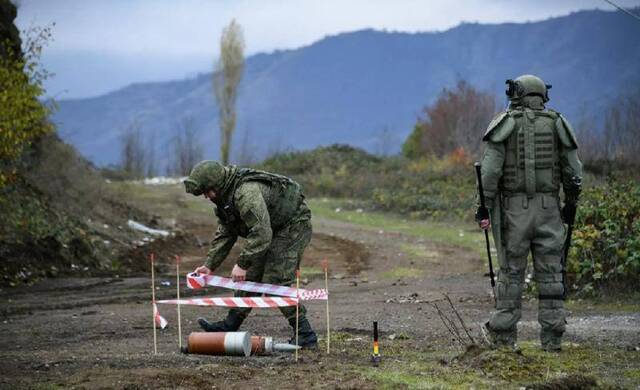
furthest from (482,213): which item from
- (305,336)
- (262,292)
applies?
(262,292)

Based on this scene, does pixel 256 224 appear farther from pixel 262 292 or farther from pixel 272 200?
pixel 262 292

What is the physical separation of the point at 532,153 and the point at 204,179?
3.26 metres

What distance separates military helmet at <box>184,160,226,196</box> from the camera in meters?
9.56

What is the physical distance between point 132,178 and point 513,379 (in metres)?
52.1

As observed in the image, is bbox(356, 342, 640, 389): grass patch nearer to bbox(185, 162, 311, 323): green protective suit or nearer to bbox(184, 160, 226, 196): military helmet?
bbox(185, 162, 311, 323): green protective suit

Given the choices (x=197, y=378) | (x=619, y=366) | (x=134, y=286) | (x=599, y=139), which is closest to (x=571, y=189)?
(x=619, y=366)

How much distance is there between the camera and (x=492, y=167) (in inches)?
373

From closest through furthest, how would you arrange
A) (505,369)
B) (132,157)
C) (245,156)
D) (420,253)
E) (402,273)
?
(505,369) → (402,273) → (420,253) → (132,157) → (245,156)

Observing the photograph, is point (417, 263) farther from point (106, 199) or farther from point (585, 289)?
point (106, 199)

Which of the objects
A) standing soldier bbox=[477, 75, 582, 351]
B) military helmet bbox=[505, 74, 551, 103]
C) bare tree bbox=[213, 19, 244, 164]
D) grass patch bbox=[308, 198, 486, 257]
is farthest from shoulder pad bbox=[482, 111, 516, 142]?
bare tree bbox=[213, 19, 244, 164]

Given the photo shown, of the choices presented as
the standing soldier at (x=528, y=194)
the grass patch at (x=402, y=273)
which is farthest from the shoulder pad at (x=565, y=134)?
the grass patch at (x=402, y=273)

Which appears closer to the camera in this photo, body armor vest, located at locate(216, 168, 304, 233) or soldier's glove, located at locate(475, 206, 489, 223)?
soldier's glove, located at locate(475, 206, 489, 223)

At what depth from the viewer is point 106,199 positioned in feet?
92.1

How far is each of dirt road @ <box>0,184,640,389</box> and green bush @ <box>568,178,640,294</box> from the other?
931mm
